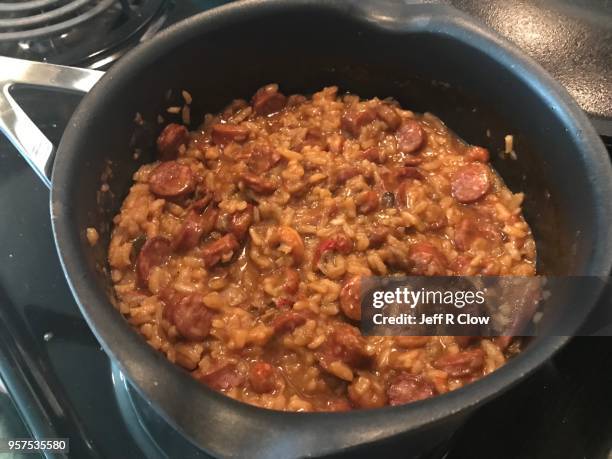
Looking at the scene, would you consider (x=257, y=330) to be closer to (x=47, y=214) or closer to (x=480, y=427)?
(x=480, y=427)

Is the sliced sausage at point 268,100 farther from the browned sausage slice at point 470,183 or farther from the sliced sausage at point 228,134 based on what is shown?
the browned sausage slice at point 470,183

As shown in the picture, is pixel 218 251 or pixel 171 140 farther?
pixel 171 140

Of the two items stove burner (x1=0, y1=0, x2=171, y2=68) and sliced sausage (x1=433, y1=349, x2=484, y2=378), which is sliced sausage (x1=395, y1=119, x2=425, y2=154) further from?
stove burner (x1=0, y1=0, x2=171, y2=68)

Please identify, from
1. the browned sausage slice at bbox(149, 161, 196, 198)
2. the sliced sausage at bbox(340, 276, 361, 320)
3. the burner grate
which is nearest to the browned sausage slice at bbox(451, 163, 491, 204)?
the sliced sausage at bbox(340, 276, 361, 320)

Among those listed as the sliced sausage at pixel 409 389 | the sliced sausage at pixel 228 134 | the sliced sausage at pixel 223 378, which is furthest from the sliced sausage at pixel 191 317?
the sliced sausage at pixel 228 134

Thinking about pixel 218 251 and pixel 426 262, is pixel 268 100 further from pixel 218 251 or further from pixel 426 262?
pixel 426 262

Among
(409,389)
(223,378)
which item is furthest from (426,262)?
(223,378)

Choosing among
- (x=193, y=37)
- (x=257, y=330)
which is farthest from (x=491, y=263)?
(x=193, y=37)
